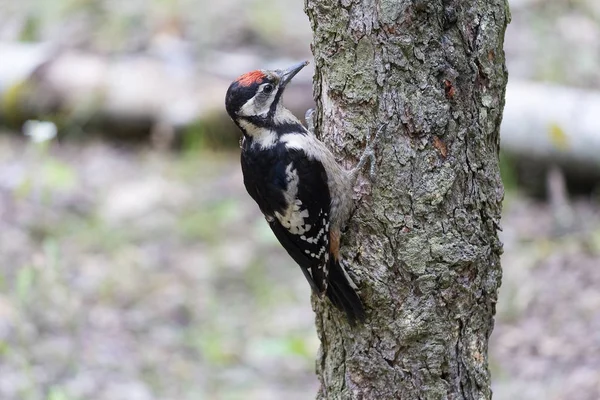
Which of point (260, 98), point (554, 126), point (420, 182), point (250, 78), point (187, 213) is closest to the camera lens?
point (420, 182)

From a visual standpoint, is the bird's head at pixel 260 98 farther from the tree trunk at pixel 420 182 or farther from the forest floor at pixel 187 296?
the forest floor at pixel 187 296

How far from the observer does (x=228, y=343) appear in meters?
5.07

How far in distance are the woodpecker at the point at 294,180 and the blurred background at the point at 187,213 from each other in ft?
4.26

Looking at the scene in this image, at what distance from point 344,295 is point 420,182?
492 mm

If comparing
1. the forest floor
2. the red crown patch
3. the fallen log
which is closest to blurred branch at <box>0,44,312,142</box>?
the fallen log

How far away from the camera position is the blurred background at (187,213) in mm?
4742

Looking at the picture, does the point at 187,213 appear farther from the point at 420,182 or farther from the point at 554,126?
the point at 420,182

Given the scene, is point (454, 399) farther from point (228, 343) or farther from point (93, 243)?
point (93, 243)

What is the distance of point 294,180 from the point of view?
131 inches

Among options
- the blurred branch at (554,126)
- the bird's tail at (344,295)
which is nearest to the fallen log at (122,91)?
the blurred branch at (554,126)

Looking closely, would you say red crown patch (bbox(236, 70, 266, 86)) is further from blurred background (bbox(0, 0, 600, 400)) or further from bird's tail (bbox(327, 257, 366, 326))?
blurred background (bbox(0, 0, 600, 400))

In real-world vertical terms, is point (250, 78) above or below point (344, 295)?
above

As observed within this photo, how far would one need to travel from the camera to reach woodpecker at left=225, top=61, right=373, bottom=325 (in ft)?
9.72

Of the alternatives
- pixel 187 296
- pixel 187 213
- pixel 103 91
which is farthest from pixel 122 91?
pixel 187 296
